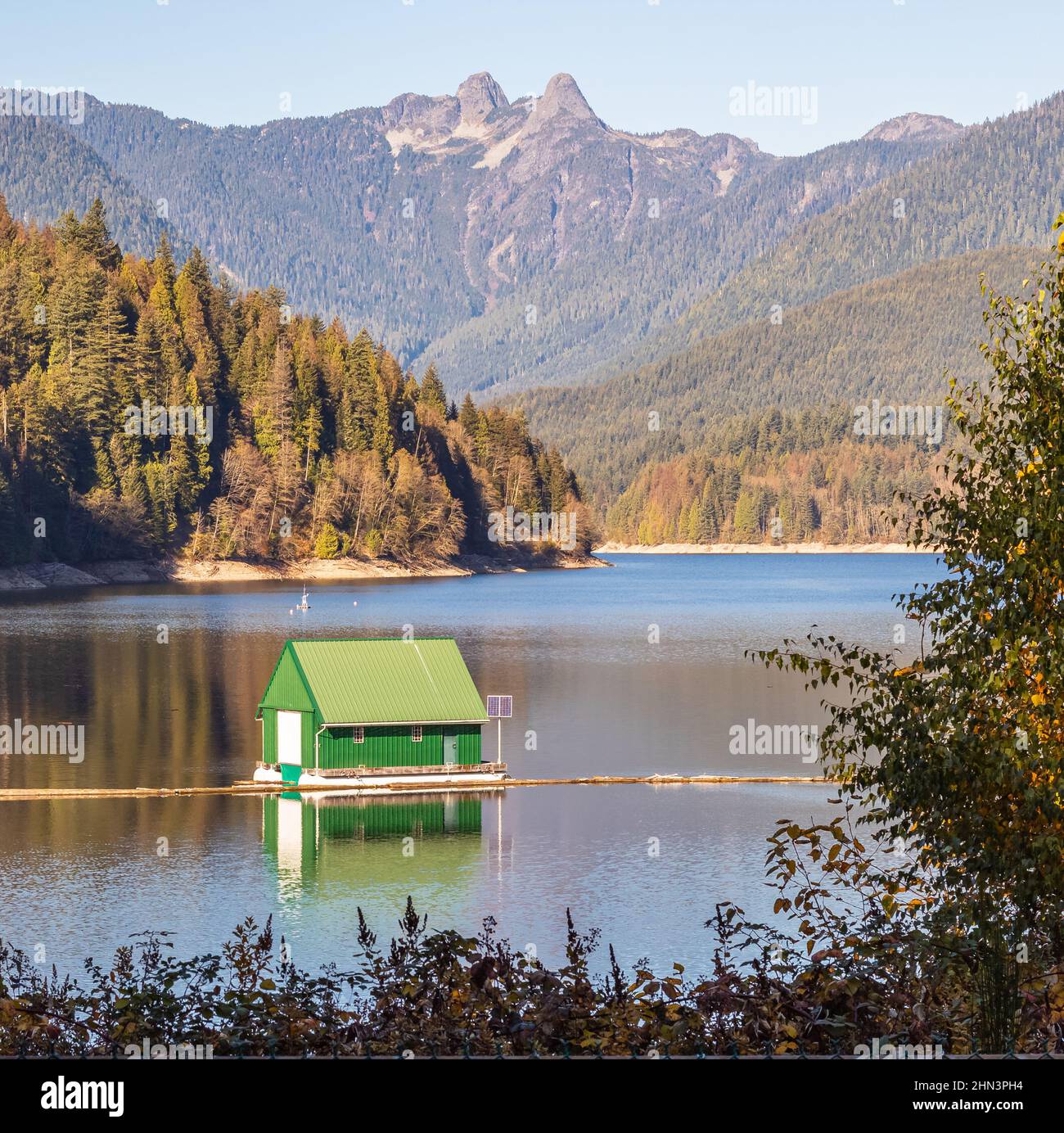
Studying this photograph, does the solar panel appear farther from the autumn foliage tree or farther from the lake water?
the autumn foliage tree

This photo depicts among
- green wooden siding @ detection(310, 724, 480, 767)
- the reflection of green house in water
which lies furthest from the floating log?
green wooden siding @ detection(310, 724, 480, 767)

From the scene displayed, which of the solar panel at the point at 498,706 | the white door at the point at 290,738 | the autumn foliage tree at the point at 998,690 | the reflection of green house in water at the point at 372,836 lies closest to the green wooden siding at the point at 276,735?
the white door at the point at 290,738

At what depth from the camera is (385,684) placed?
48.7 meters

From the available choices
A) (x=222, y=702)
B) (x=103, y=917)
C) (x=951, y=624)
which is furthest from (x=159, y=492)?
(x=951, y=624)

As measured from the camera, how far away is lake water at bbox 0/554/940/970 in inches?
1345

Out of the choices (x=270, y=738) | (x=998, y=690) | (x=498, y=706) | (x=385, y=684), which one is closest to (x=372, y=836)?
(x=385, y=684)

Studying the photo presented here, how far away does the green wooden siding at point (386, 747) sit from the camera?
48.5m

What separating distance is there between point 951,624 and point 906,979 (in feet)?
12.7

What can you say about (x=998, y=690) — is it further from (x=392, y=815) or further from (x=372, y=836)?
(x=392, y=815)

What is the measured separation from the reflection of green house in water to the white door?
120cm

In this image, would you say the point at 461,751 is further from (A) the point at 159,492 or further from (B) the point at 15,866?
(A) the point at 159,492

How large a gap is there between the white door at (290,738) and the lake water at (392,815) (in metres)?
1.88

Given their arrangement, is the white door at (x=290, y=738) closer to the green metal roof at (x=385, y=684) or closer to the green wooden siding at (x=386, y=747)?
the green wooden siding at (x=386, y=747)

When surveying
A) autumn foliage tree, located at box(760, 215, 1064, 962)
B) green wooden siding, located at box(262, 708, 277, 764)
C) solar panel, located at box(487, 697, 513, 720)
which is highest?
autumn foliage tree, located at box(760, 215, 1064, 962)
